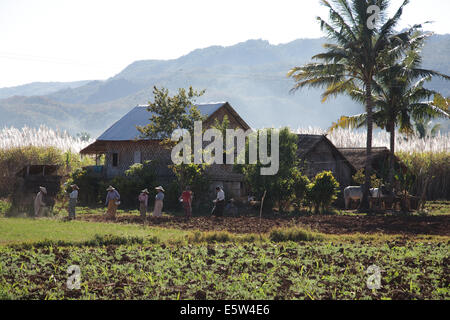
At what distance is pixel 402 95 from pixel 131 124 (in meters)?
16.1

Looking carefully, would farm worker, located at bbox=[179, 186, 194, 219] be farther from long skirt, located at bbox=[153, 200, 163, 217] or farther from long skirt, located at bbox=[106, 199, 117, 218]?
long skirt, located at bbox=[106, 199, 117, 218]

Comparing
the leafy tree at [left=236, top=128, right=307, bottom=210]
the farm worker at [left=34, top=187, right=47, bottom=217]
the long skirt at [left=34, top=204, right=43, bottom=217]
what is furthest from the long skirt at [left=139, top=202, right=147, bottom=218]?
the leafy tree at [left=236, top=128, right=307, bottom=210]

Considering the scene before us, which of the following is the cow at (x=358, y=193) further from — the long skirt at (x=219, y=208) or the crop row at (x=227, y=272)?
the crop row at (x=227, y=272)

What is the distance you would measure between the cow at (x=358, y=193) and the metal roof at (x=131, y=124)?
910 centimetres

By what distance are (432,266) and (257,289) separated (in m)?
4.27

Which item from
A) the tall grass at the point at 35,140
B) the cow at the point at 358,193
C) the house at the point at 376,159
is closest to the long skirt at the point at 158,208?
the cow at the point at 358,193

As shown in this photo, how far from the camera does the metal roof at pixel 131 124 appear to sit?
105 ft

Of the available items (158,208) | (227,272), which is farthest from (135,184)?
(227,272)

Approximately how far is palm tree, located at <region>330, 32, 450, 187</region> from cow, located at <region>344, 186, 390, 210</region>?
87 cm

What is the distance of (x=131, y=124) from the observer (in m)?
33.5

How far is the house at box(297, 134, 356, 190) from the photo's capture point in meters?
32.6

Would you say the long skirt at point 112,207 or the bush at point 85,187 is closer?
the long skirt at point 112,207

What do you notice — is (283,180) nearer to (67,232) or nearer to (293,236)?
(293,236)

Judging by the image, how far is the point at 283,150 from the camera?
2577 cm
